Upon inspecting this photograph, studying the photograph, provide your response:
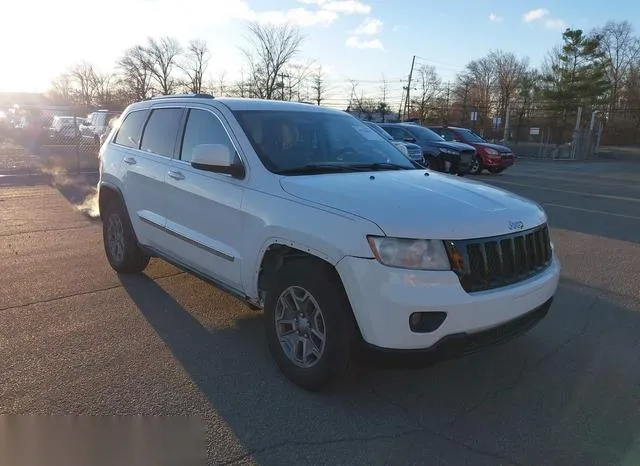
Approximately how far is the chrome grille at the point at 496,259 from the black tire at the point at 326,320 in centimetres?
68

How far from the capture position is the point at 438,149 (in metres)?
17.3

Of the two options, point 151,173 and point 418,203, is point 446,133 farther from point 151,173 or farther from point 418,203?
point 418,203

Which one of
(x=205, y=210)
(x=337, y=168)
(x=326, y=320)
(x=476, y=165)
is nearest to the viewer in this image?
(x=326, y=320)

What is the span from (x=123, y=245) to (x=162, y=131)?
4.38 feet

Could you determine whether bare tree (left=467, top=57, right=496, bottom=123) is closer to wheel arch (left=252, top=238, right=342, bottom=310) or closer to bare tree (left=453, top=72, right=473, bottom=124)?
bare tree (left=453, top=72, right=473, bottom=124)

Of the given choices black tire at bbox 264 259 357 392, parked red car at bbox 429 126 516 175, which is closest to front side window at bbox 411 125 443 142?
parked red car at bbox 429 126 516 175

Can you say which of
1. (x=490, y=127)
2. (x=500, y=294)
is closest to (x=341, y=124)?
(x=500, y=294)

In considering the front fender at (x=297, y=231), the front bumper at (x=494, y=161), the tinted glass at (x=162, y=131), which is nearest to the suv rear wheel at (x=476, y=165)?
the front bumper at (x=494, y=161)

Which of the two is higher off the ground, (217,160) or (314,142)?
(314,142)

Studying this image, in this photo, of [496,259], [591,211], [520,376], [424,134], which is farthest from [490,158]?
[496,259]

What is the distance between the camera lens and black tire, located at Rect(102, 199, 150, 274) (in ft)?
17.5

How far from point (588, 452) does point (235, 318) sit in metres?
2.77

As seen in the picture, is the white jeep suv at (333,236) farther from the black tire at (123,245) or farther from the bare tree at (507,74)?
the bare tree at (507,74)

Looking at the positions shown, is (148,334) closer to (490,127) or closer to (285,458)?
(285,458)
